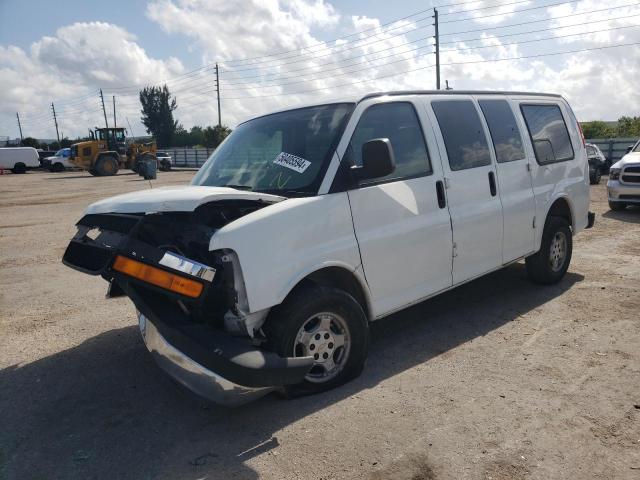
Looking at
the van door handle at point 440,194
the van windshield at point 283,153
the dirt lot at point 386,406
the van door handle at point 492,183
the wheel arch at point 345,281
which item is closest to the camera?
the dirt lot at point 386,406

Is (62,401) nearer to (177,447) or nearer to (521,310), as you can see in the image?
(177,447)

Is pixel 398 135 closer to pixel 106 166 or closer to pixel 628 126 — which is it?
pixel 106 166

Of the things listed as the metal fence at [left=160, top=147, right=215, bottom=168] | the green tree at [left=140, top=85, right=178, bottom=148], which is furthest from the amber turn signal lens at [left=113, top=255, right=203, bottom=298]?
the green tree at [left=140, top=85, right=178, bottom=148]

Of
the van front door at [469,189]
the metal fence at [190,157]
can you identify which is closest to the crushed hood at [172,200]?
the van front door at [469,189]

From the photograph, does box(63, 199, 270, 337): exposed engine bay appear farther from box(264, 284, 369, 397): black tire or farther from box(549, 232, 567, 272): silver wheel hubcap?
box(549, 232, 567, 272): silver wheel hubcap

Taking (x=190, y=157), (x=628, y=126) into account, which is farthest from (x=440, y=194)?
(x=190, y=157)

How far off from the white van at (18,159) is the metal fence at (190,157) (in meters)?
13.3

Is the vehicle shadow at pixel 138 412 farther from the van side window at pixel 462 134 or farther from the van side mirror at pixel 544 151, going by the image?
the van side mirror at pixel 544 151

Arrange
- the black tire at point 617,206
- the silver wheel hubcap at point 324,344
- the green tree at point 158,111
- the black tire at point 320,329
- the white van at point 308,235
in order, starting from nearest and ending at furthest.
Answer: the white van at point 308,235, the black tire at point 320,329, the silver wheel hubcap at point 324,344, the black tire at point 617,206, the green tree at point 158,111

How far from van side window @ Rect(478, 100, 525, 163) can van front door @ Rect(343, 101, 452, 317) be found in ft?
3.53

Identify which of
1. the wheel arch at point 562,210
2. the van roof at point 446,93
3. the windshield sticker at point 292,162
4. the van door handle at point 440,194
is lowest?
the wheel arch at point 562,210

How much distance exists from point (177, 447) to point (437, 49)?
34.7 m

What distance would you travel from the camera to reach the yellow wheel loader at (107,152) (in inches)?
1372

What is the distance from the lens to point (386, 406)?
3508 millimetres
